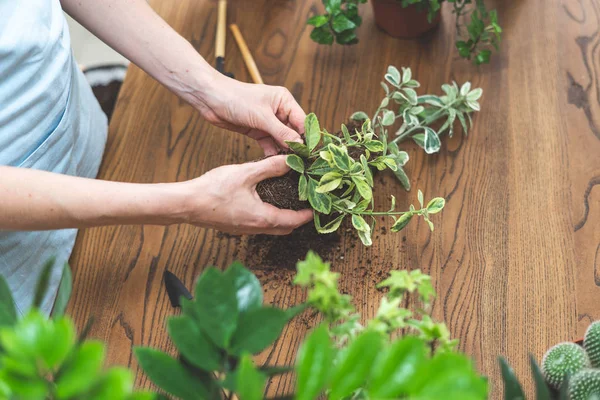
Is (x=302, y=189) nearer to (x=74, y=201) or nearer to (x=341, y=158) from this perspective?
(x=341, y=158)

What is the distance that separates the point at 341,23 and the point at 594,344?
2.71 feet

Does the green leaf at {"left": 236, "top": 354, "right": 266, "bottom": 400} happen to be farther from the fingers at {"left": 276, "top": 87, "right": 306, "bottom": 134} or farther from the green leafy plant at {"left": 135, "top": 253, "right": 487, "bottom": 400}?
the fingers at {"left": 276, "top": 87, "right": 306, "bottom": 134}

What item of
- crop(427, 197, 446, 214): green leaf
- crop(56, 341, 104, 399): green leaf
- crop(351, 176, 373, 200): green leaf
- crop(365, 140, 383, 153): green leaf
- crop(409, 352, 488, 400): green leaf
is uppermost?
crop(409, 352, 488, 400): green leaf

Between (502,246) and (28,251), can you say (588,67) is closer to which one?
(502,246)

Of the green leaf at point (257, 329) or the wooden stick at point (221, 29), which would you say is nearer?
the green leaf at point (257, 329)

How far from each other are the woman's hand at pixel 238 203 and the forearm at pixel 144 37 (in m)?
0.25

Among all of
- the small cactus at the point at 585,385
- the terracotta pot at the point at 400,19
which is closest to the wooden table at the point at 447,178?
→ the terracotta pot at the point at 400,19

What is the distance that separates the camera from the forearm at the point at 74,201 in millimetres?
849

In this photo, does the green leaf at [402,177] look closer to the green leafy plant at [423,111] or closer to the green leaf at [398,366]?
the green leafy plant at [423,111]

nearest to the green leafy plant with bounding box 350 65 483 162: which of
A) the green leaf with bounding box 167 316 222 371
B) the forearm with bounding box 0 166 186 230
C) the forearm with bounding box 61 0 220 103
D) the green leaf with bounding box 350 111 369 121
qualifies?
the green leaf with bounding box 350 111 369 121

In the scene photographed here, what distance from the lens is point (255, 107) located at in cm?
107

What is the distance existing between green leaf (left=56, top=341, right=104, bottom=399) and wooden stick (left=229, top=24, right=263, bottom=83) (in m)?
0.93

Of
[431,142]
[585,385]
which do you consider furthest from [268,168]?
[585,385]

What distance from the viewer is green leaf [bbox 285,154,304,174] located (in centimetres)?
96
